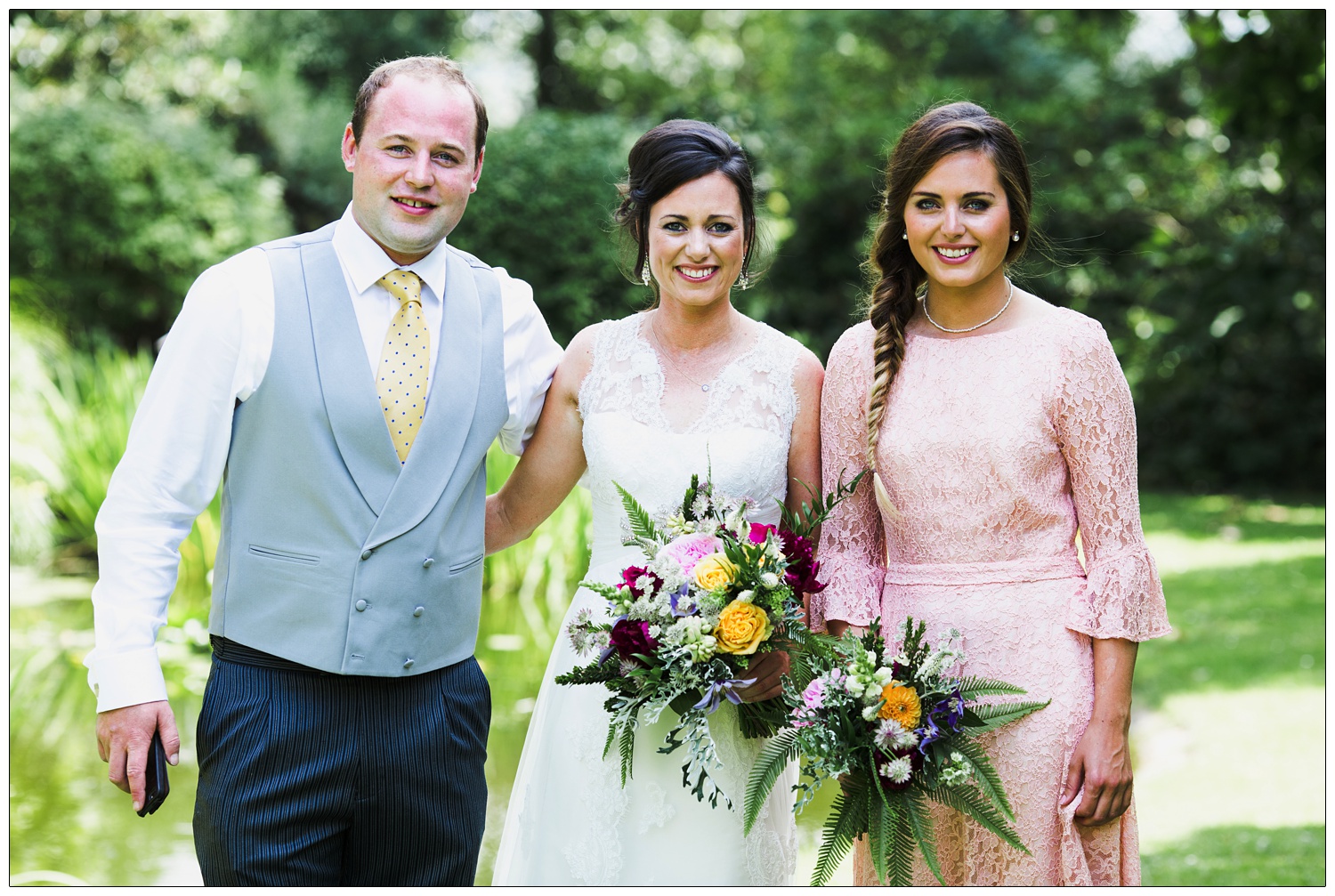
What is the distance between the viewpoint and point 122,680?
8.64 feet

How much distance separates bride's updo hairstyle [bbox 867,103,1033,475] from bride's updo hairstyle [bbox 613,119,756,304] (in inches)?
15.1

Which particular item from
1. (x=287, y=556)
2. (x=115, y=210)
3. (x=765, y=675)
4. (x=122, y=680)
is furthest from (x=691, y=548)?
(x=115, y=210)

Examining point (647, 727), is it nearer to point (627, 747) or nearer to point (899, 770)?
point (627, 747)

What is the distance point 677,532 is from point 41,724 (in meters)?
5.50

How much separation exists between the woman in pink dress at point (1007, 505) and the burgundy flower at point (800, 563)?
0.26 meters

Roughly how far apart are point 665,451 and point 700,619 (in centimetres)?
67

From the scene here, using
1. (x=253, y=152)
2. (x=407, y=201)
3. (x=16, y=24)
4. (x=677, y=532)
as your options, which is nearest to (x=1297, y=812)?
(x=677, y=532)

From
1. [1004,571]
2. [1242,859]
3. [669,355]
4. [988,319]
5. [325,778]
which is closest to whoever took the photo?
[325,778]

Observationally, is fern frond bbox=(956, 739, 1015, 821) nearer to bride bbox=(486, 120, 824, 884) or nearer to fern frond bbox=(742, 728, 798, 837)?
fern frond bbox=(742, 728, 798, 837)

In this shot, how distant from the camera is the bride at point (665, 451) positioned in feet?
10.0

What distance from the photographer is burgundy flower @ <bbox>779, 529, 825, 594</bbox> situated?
271 centimetres

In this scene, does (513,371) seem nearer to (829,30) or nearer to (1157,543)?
(1157,543)

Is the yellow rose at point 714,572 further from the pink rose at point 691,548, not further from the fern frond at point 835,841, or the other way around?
the fern frond at point 835,841

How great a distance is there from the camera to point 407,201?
294 centimetres
